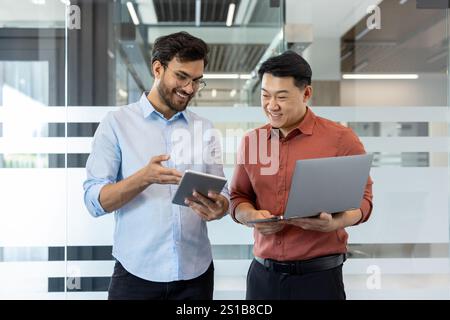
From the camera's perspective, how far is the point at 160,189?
1.22m

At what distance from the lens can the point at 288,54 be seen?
1317mm

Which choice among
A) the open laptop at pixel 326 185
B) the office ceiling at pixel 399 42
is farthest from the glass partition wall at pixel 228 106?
the open laptop at pixel 326 185

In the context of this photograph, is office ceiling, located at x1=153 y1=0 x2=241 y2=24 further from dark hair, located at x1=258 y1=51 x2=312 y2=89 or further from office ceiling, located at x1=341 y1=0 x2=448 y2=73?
dark hair, located at x1=258 y1=51 x2=312 y2=89

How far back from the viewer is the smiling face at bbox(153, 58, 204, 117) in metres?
1.24

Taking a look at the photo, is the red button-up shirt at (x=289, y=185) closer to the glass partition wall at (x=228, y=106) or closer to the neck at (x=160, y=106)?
the neck at (x=160, y=106)

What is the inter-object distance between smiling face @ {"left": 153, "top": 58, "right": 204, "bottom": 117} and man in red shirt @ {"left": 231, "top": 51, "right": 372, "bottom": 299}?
19 cm

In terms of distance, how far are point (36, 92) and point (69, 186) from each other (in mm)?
417

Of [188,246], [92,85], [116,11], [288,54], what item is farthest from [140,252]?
[116,11]

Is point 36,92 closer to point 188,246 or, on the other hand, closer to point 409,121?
point 188,246

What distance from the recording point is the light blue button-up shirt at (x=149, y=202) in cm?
120

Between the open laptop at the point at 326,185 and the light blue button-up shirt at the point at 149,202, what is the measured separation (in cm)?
19

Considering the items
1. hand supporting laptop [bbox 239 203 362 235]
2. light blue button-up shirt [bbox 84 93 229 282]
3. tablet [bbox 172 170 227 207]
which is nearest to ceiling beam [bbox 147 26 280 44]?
light blue button-up shirt [bbox 84 93 229 282]

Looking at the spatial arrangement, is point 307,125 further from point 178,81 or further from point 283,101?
point 178,81

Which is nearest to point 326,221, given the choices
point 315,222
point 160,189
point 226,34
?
point 315,222
